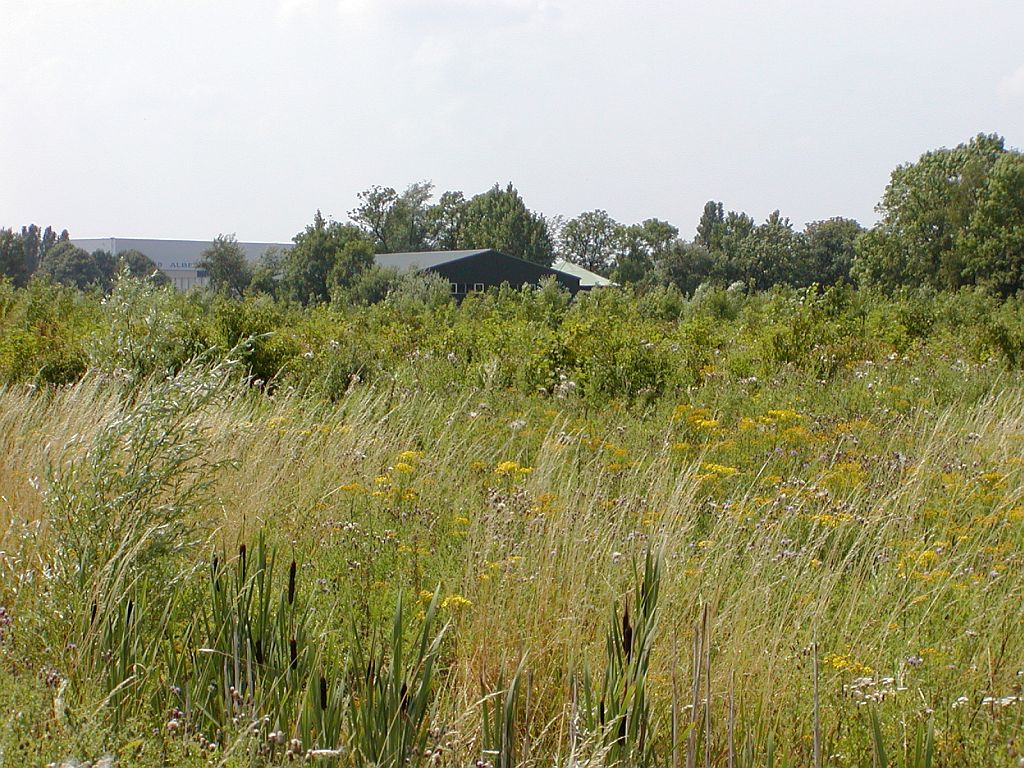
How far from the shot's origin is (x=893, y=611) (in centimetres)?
379

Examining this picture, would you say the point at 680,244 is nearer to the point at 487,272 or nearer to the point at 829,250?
the point at 829,250

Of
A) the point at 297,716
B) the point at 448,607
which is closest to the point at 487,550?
the point at 448,607

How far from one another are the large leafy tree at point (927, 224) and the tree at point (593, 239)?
40.6 metres

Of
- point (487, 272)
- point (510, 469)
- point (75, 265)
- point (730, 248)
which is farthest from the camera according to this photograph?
point (730, 248)

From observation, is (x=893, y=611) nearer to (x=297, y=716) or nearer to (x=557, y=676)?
(x=557, y=676)

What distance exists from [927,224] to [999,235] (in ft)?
16.4

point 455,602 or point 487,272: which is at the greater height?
point 487,272

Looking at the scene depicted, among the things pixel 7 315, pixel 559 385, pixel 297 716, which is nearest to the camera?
pixel 297 716

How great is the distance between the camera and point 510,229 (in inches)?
2899

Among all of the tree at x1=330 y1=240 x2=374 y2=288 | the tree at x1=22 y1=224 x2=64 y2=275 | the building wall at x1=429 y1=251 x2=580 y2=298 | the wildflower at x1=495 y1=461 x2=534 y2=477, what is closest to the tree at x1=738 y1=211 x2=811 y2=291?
the building wall at x1=429 y1=251 x2=580 y2=298

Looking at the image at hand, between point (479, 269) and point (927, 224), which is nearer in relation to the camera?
point (927, 224)

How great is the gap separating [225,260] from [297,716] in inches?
2469

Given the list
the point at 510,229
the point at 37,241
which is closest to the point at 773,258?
the point at 510,229

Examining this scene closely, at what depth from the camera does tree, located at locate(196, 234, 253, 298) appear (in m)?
62.1
